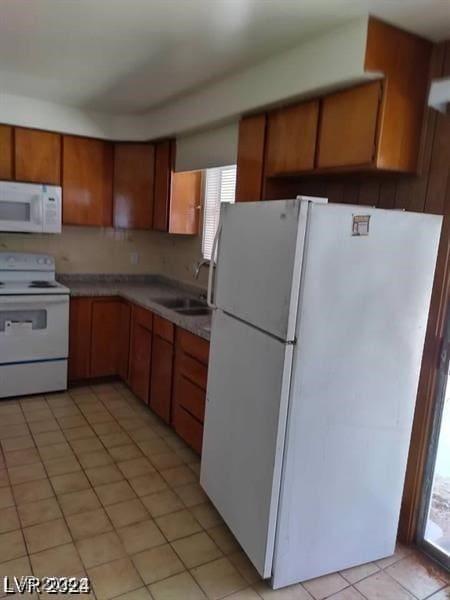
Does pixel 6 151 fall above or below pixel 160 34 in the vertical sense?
below

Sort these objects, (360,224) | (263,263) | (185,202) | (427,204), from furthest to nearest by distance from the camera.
A: (185,202) < (427,204) < (263,263) < (360,224)

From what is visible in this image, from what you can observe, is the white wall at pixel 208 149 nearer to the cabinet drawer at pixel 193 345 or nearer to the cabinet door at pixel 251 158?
the cabinet door at pixel 251 158

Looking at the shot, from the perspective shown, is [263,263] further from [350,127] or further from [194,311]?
[194,311]

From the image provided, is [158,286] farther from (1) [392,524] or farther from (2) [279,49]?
(1) [392,524]

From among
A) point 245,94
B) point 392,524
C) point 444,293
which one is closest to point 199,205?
point 245,94

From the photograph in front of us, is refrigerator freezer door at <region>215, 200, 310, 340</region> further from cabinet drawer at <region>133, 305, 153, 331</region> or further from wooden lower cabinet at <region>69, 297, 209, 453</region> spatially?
cabinet drawer at <region>133, 305, 153, 331</region>

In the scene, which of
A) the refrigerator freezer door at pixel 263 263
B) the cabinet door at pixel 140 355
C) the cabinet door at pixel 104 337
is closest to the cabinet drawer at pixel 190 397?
the cabinet door at pixel 140 355

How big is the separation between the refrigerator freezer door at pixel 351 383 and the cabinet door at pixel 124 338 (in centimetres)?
237

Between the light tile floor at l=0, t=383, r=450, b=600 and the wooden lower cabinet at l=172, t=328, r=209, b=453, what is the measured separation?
17 centimetres

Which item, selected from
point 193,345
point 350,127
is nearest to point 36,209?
point 193,345

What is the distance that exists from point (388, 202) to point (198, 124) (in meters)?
1.50

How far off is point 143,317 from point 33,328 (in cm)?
88

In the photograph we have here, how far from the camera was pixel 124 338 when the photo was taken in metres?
3.94

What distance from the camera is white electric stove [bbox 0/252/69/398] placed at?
11.4ft
